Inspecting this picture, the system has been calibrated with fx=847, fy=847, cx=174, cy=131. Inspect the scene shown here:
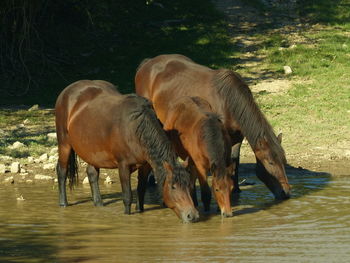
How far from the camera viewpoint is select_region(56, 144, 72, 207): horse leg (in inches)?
421

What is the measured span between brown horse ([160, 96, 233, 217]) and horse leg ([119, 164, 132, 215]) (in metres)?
0.76

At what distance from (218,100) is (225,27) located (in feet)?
42.3

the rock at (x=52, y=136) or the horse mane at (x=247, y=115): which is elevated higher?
the horse mane at (x=247, y=115)

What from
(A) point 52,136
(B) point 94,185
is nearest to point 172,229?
(B) point 94,185

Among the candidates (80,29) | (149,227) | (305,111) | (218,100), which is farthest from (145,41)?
(149,227)

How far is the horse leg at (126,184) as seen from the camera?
32.2 ft

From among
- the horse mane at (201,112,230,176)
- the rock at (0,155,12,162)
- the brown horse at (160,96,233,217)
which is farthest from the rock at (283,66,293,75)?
the horse mane at (201,112,230,176)

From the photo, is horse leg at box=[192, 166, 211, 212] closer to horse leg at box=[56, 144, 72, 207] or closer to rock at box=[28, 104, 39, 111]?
horse leg at box=[56, 144, 72, 207]

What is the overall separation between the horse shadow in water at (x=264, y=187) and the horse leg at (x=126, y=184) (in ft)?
4.16

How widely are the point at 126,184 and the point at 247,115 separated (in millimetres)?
1812

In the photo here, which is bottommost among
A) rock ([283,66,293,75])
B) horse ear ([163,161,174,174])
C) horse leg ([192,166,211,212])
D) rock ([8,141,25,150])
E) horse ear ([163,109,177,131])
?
rock ([283,66,293,75])

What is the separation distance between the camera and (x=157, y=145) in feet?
30.7

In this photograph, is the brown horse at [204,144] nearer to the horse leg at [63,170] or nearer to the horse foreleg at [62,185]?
the horse leg at [63,170]

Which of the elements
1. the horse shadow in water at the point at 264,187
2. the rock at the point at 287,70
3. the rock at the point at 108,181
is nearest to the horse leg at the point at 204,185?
the horse shadow in water at the point at 264,187
